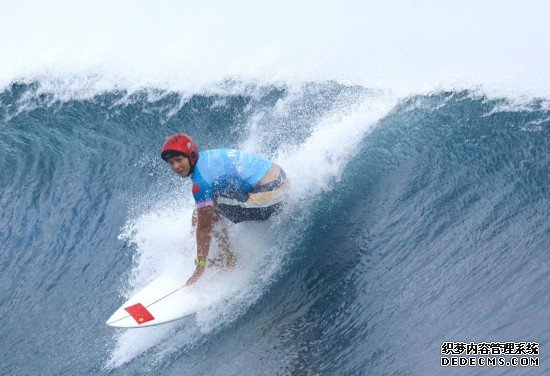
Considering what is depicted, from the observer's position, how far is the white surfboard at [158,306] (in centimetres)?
737

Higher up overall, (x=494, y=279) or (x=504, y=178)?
(x=504, y=178)

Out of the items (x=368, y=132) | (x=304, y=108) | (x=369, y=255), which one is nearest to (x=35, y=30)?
(x=304, y=108)

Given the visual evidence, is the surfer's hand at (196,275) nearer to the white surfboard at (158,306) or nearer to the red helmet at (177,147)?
the white surfboard at (158,306)

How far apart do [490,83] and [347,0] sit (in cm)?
444

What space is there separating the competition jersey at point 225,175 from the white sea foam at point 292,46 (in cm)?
304

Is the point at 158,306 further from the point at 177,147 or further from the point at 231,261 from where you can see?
the point at 177,147

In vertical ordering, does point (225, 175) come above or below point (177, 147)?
below

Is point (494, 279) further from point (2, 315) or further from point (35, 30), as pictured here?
point (35, 30)

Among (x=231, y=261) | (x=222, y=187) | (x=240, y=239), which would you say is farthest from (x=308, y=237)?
(x=222, y=187)

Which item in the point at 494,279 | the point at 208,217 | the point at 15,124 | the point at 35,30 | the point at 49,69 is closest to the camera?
the point at 494,279

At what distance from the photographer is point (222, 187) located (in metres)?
7.12

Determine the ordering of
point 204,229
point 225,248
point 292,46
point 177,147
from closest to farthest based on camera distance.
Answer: point 177,147 < point 204,229 < point 225,248 < point 292,46

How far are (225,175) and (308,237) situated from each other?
1195mm

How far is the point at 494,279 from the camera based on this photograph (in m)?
6.51
